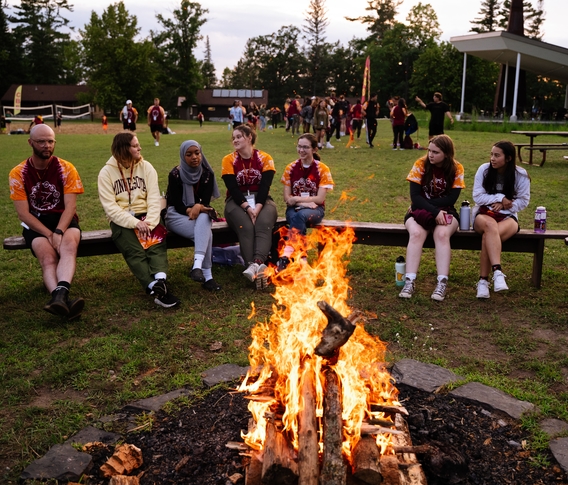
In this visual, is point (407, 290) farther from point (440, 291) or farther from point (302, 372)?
point (302, 372)

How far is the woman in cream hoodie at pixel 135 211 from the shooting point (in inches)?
205

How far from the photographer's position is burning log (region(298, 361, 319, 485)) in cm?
238

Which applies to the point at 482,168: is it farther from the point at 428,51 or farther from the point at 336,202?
the point at 428,51

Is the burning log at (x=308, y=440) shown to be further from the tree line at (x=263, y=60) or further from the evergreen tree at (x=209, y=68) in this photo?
the evergreen tree at (x=209, y=68)

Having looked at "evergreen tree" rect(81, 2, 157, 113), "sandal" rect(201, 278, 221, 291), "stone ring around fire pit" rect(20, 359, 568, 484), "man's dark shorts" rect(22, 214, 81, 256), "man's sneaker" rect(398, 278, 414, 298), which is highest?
"evergreen tree" rect(81, 2, 157, 113)

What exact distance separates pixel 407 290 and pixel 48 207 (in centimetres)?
358

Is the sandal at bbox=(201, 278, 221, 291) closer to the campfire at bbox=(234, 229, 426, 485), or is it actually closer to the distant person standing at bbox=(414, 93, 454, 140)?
the campfire at bbox=(234, 229, 426, 485)

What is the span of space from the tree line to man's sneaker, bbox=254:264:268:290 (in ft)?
133

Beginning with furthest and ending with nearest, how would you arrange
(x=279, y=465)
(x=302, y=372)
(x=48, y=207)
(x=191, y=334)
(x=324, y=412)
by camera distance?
(x=48, y=207) → (x=191, y=334) → (x=302, y=372) → (x=324, y=412) → (x=279, y=465)

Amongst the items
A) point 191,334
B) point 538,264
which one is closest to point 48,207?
point 191,334

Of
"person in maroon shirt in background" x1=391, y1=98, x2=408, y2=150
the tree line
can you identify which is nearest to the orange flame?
"person in maroon shirt in background" x1=391, y1=98, x2=408, y2=150

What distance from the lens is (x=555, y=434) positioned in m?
3.02

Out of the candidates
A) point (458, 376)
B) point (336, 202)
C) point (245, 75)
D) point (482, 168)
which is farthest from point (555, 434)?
point (245, 75)

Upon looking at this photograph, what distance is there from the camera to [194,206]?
5754 mm
